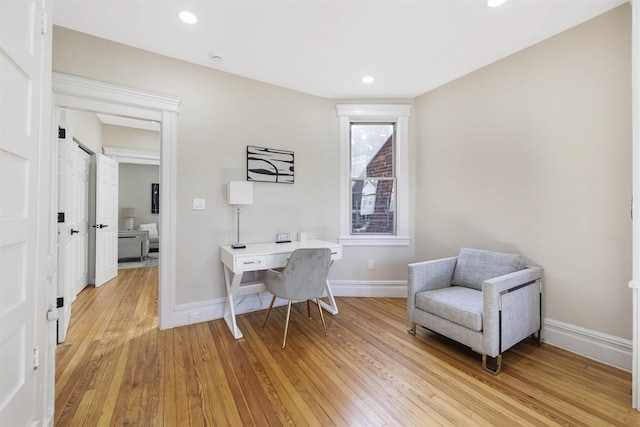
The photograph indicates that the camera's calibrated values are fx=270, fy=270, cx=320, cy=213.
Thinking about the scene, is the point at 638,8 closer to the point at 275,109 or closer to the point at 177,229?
the point at 275,109

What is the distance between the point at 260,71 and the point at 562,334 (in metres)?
3.76

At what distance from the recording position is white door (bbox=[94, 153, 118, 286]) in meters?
3.94

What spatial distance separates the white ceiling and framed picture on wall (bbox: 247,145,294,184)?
848 mm

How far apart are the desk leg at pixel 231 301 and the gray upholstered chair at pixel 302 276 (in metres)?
0.37

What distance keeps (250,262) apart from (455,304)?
178 cm

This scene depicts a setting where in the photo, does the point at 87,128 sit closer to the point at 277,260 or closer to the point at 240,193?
the point at 240,193

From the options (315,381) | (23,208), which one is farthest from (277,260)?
(23,208)

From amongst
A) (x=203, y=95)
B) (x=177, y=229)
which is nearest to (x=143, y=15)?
(x=203, y=95)

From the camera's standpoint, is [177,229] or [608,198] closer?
[608,198]

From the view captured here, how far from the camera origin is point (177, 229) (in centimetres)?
270

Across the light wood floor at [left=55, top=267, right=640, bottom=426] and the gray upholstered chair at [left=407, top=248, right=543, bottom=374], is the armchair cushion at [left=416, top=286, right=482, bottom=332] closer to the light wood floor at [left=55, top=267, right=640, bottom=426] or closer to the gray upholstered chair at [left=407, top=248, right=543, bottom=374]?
the gray upholstered chair at [left=407, top=248, right=543, bottom=374]

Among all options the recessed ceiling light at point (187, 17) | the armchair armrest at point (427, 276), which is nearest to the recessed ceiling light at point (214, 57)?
the recessed ceiling light at point (187, 17)

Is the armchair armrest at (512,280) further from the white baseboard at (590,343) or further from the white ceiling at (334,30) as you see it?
the white ceiling at (334,30)

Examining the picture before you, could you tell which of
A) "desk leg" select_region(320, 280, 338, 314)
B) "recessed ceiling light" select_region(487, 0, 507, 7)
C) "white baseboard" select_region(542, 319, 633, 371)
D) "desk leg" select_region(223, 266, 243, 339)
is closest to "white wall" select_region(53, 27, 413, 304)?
"desk leg" select_region(223, 266, 243, 339)
